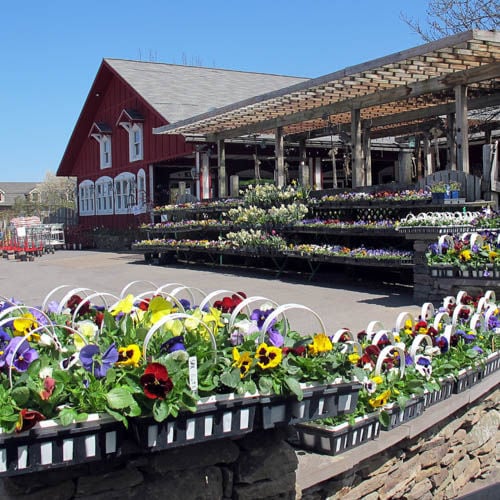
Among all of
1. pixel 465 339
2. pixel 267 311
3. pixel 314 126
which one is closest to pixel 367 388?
pixel 267 311

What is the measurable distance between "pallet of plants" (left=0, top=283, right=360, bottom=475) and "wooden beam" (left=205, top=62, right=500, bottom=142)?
11132 mm

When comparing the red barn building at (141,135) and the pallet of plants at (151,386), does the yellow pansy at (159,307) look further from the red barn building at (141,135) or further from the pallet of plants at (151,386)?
the red barn building at (141,135)

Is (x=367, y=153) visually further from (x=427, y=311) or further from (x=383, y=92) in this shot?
(x=427, y=311)

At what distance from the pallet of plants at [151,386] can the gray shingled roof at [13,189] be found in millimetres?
81285

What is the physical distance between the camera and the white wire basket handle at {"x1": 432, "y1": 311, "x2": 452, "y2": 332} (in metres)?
5.89

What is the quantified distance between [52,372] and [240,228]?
14.0 m

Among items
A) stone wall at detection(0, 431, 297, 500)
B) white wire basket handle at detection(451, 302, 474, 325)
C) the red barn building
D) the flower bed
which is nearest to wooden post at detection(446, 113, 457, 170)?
the red barn building

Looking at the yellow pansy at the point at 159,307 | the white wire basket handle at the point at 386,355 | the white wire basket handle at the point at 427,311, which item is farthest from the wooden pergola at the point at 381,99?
the yellow pansy at the point at 159,307

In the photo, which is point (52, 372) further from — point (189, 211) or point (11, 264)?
point (11, 264)

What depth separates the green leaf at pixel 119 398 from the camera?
301 centimetres

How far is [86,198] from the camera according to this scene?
34.7m

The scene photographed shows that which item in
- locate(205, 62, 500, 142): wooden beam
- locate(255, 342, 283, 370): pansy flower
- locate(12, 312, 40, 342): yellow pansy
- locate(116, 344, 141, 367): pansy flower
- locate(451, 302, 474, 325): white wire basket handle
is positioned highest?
locate(205, 62, 500, 142): wooden beam

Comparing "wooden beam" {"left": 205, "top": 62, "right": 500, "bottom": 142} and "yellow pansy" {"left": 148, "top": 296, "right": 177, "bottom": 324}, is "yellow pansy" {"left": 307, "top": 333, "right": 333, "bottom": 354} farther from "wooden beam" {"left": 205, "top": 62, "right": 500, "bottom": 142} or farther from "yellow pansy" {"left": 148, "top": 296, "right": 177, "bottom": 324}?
"wooden beam" {"left": 205, "top": 62, "right": 500, "bottom": 142}

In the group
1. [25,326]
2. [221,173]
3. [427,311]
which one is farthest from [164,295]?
[221,173]
